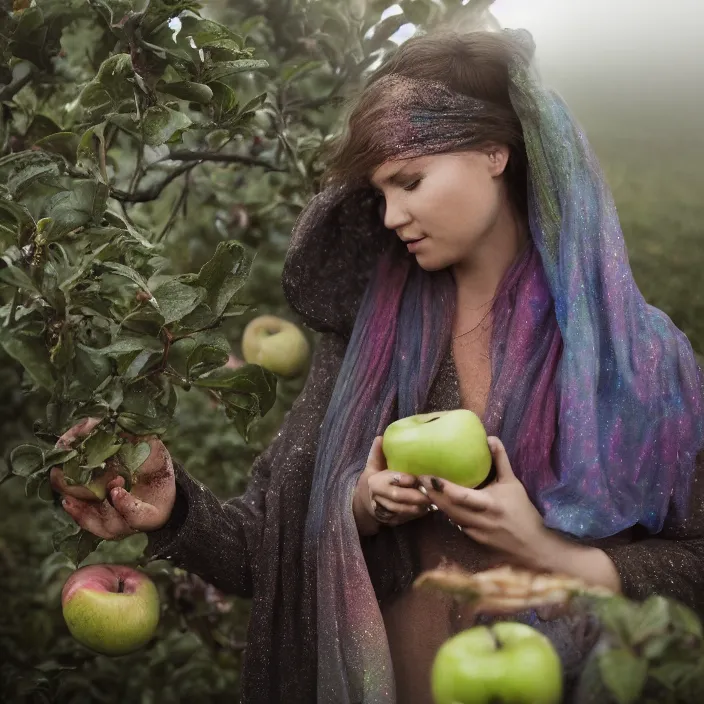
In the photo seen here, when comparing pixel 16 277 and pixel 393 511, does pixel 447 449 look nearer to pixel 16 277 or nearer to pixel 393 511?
pixel 393 511

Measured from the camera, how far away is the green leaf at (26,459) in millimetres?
991

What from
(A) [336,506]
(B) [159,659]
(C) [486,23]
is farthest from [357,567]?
(C) [486,23]

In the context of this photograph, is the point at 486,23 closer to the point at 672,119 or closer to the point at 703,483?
the point at 672,119

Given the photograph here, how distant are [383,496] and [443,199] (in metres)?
0.29

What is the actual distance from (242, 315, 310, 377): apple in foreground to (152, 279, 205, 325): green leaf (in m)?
0.39

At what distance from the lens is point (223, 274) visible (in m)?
1.01

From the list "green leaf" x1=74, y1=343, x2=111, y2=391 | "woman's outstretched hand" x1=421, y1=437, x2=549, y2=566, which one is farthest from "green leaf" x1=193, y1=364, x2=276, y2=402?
"woman's outstretched hand" x1=421, y1=437, x2=549, y2=566

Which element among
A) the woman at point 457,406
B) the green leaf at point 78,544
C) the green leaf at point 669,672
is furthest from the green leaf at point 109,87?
the green leaf at point 669,672

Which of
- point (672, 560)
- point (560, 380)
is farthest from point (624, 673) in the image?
point (560, 380)

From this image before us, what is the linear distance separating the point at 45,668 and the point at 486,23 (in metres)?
0.95

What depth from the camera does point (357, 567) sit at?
40.8 inches

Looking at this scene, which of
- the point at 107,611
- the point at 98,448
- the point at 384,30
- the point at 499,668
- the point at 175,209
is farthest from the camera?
the point at 175,209

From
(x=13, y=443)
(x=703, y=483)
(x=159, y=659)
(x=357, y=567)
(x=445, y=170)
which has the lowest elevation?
(x=159, y=659)

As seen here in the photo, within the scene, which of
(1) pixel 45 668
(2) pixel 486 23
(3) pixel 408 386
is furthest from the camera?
(1) pixel 45 668
